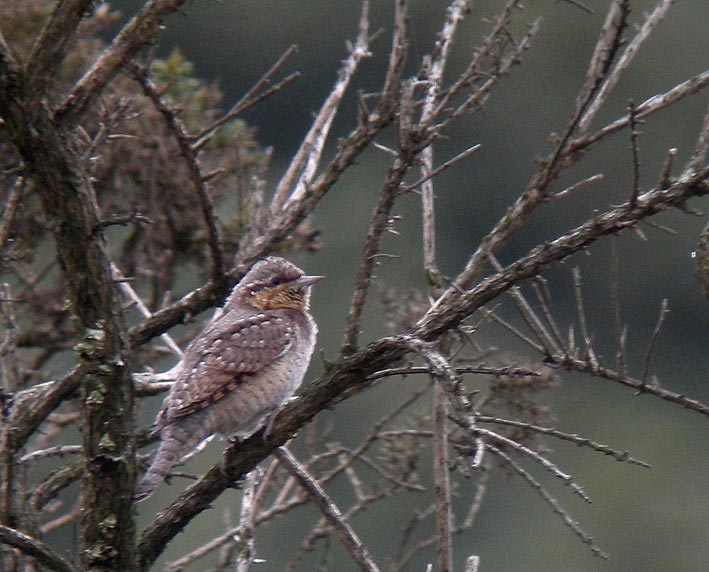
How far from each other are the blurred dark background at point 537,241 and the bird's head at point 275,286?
1209 centimetres

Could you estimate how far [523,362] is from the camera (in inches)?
251

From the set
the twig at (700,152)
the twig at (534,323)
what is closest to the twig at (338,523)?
the twig at (534,323)

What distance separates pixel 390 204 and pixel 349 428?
14729mm

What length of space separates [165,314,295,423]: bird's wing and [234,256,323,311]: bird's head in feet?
0.42

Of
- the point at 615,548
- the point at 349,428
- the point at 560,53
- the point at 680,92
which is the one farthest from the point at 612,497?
the point at 680,92

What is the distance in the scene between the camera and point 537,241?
22641mm

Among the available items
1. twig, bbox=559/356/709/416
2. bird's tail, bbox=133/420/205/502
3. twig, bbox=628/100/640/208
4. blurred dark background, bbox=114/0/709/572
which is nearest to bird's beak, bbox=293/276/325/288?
bird's tail, bbox=133/420/205/502

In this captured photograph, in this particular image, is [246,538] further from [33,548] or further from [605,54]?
[605,54]

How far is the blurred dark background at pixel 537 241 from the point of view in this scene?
20406 millimetres

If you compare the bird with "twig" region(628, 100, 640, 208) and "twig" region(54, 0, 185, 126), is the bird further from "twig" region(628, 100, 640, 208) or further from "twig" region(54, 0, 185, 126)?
"twig" region(628, 100, 640, 208)

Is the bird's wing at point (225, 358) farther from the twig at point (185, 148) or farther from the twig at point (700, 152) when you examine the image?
the twig at point (700, 152)

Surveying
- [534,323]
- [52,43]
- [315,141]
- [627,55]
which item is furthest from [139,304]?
[627,55]

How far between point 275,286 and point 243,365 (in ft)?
1.72

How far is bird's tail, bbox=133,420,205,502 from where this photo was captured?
14.5 ft
